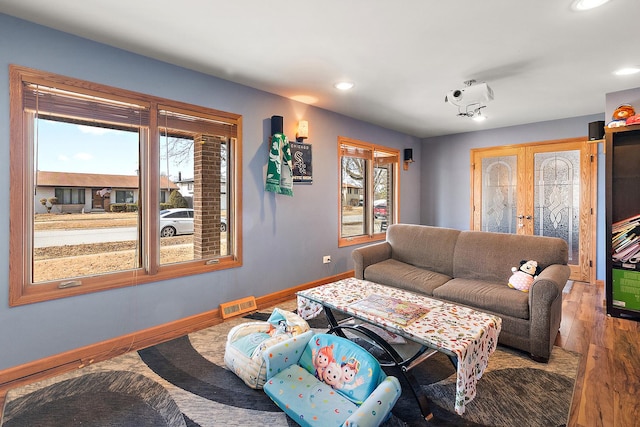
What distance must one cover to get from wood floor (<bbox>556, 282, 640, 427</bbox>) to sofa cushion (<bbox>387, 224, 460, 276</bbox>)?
1183 mm

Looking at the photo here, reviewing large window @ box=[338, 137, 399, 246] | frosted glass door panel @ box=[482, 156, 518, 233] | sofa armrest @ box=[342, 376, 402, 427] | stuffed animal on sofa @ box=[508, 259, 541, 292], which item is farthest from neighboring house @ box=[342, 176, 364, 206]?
sofa armrest @ box=[342, 376, 402, 427]

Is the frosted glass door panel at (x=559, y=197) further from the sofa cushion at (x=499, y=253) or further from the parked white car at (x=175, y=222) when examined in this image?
the parked white car at (x=175, y=222)

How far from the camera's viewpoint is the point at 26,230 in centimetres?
220

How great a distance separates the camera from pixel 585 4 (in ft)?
6.30

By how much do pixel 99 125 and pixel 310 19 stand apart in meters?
1.87

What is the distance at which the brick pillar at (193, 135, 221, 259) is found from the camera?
10.4 feet

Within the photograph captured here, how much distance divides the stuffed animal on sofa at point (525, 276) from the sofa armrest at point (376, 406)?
1.69m

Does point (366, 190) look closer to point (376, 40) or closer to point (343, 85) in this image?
point (343, 85)

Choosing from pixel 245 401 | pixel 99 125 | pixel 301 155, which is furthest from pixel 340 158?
pixel 245 401

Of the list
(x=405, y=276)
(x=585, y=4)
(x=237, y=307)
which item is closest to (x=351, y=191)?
(x=405, y=276)

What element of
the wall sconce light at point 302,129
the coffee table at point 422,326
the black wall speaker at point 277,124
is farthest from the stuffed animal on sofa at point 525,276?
the black wall speaker at point 277,124

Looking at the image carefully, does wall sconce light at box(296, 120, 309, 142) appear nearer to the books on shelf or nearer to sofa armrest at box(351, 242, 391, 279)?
sofa armrest at box(351, 242, 391, 279)

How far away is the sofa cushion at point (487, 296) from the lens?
2.47 meters

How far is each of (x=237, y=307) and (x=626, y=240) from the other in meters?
4.06
